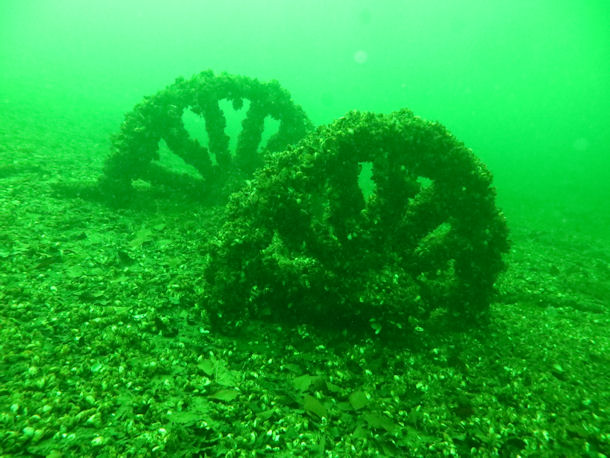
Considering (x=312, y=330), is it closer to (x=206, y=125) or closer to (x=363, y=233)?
(x=363, y=233)

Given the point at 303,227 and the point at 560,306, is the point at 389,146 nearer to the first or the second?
the point at 303,227

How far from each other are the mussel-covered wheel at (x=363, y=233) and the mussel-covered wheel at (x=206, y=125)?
612cm

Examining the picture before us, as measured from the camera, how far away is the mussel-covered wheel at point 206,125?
10531 mm

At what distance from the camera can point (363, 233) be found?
624 cm

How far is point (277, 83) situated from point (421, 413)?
11.2m

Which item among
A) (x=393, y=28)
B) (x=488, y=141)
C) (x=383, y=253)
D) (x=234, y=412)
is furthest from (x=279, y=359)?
(x=393, y=28)

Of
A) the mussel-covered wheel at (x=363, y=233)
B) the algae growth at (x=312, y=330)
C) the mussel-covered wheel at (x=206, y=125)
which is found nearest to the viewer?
the algae growth at (x=312, y=330)

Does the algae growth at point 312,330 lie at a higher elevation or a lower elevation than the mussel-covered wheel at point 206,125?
lower

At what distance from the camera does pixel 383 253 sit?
6234 mm


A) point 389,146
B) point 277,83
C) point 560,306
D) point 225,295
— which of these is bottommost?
point 225,295

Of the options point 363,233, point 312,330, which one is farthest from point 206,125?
point 312,330

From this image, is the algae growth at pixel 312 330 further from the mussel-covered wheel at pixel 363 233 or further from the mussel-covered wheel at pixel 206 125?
the mussel-covered wheel at pixel 206 125

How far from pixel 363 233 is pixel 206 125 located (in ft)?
27.1

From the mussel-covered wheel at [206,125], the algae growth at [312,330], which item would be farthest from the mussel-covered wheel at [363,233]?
the mussel-covered wheel at [206,125]
